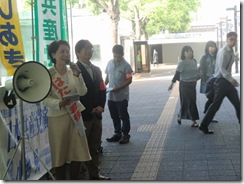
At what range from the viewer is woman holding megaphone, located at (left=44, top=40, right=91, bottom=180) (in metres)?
3.52

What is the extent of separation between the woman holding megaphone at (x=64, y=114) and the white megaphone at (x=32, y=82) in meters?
0.14

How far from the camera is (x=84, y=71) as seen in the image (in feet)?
13.1

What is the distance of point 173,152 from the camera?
5.39m

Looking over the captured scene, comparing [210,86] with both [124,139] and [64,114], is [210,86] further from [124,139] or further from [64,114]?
[64,114]

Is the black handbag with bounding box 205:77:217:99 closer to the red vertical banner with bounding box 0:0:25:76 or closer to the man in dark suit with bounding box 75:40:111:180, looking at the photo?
the man in dark suit with bounding box 75:40:111:180

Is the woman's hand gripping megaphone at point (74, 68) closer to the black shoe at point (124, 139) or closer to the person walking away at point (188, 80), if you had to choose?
the black shoe at point (124, 139)

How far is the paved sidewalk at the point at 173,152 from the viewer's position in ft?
14.5

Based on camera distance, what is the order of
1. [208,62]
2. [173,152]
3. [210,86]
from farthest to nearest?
1. [208,62]
2. [210,86]
3. [173,152]

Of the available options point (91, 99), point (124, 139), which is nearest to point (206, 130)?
point (124, 139)

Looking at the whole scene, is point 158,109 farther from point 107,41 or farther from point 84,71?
point 107,41

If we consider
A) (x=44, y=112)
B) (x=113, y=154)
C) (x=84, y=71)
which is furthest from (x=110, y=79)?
(x=84, y=71)

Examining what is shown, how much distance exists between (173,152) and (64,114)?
2.31 metres

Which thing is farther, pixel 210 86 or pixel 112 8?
pixel 112 8

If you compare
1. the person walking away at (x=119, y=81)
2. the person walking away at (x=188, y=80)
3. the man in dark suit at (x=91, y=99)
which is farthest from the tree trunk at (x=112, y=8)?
the man in dark suit at (x=91, y=99)
